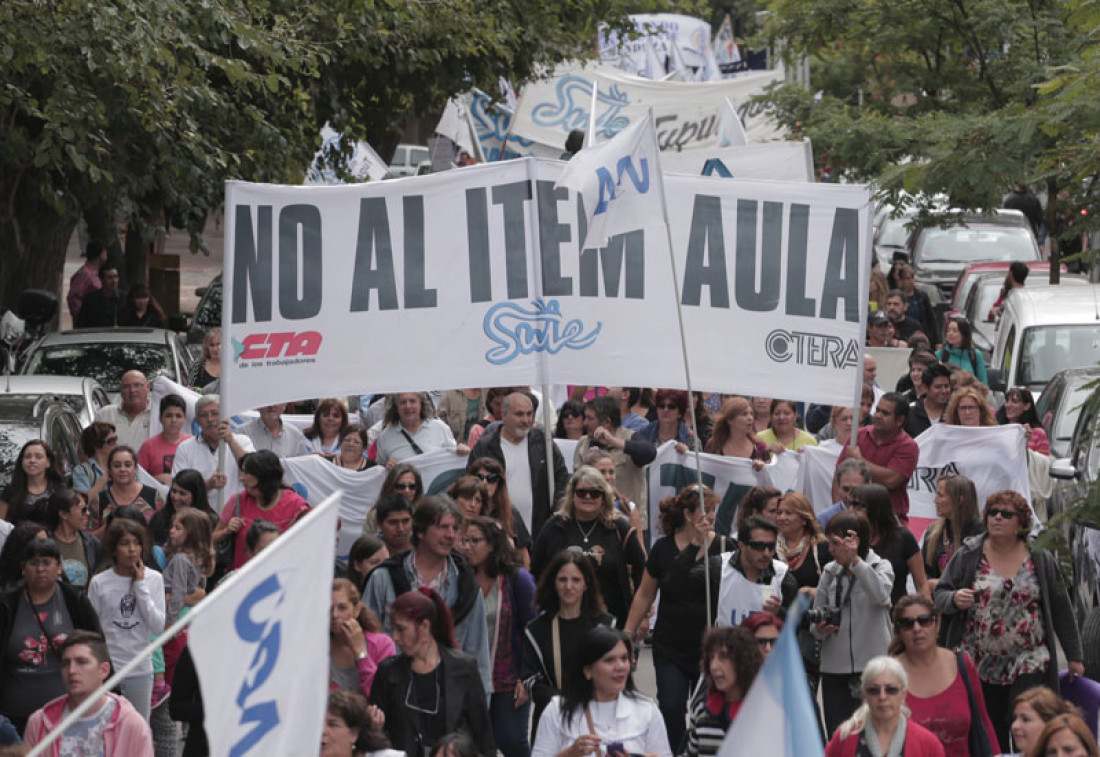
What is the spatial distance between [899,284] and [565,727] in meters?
15.4

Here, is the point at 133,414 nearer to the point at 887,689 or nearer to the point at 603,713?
the point at 603,713

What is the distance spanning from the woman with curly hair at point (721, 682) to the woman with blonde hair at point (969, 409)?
517 cm

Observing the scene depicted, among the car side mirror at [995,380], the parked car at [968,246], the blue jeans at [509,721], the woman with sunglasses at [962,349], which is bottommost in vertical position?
the parked car at [968,246]

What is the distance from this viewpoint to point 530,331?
11555mm

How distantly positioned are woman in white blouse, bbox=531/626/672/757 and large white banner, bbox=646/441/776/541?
4523 mm

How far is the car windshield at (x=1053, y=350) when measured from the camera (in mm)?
17266

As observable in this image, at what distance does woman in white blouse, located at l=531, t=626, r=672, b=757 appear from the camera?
7.55 metres

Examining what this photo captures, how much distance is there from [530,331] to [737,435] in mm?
1605

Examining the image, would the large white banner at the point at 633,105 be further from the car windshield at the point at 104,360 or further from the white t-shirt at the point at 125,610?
the white t-shirt at the point at 125,610

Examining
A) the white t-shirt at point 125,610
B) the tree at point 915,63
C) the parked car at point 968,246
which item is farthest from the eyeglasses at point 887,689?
the parked car at point 968,246

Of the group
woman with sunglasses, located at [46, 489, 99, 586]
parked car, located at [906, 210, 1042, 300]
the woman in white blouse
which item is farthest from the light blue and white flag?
parked car, located at [906, 210, 1042, 300]

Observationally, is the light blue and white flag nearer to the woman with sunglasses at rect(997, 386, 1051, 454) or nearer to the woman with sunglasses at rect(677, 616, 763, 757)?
the woman with sunglasses at rect(677, 616, 763, 757)

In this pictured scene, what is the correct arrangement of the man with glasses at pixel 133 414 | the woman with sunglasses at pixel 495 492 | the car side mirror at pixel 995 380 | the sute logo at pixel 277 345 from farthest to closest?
1. the car side mirror at pixel 995 380
2. the man with glasses at pixel 133 414
3. the sute logo at pixel 277 345
4. the woman with sunglasses at pixel 495 492

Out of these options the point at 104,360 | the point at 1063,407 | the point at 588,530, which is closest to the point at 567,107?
the point at 104,360
